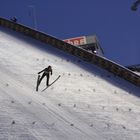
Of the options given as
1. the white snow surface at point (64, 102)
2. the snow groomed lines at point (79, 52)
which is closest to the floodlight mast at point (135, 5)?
the white snow surface at point (64, 102)

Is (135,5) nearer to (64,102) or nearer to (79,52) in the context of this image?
(64,102)

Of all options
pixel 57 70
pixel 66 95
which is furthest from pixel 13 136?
pixel 57 70

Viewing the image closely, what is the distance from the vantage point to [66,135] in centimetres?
1867

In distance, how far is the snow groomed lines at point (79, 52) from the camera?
3188 cm

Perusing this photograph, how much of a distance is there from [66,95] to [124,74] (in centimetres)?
783

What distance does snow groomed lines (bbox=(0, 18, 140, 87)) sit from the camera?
1255 inches

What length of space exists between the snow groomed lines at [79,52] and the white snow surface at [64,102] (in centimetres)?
53

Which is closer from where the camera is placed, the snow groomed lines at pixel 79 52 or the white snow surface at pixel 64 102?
the white snow surface at pixel 64 102

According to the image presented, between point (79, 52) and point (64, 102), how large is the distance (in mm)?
13433

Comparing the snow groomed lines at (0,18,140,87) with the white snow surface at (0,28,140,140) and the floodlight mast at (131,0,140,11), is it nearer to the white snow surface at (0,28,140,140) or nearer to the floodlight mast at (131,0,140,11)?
the white snow surface at (0,28,140,140)

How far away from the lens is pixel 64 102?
23.5 m

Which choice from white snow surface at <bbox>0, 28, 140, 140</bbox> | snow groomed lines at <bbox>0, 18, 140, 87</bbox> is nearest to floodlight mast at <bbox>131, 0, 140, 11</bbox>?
white snow surface at <bbox>0, 28, 140, 140</bbox>

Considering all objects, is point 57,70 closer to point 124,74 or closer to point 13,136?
point 124,74

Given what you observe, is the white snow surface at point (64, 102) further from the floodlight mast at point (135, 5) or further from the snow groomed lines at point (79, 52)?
the floodlight mast at point (135, 5)
